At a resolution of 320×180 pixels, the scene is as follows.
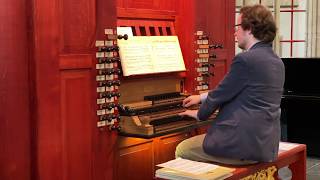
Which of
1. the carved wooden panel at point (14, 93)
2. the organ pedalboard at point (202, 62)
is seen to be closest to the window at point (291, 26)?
the organ pedalboard at point (202, 62)

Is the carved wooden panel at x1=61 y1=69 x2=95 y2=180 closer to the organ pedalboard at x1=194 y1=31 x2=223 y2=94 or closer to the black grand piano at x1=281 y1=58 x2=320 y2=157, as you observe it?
the organ pedalboard at x1=194 y1=31 x2=223 y2=94

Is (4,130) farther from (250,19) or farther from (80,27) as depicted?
(250,19)

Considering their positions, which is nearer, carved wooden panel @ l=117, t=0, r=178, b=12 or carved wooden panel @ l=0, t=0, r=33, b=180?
carved wooden panel @ l=0, t=0, r=33, b=180

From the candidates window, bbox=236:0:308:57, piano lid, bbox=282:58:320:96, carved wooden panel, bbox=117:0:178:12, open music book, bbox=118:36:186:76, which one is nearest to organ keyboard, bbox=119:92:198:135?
open music book, bbox=118:36:186:76

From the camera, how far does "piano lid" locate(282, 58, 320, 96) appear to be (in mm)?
6102

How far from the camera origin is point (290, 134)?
258 inches

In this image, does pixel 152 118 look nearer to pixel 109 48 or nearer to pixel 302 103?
pixel 109 48

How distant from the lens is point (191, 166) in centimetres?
319

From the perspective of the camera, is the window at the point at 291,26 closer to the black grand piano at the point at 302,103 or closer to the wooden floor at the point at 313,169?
the black grand piano at the point at 302,103

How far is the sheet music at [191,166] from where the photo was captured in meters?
3.09

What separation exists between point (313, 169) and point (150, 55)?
2754 millimetres

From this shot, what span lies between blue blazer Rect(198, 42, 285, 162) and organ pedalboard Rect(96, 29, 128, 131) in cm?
79

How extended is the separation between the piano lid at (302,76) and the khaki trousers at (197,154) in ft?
9.80

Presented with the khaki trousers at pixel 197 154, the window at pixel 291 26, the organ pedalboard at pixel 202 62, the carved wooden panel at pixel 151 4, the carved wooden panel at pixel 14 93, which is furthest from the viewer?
the window at pixel 291 26
